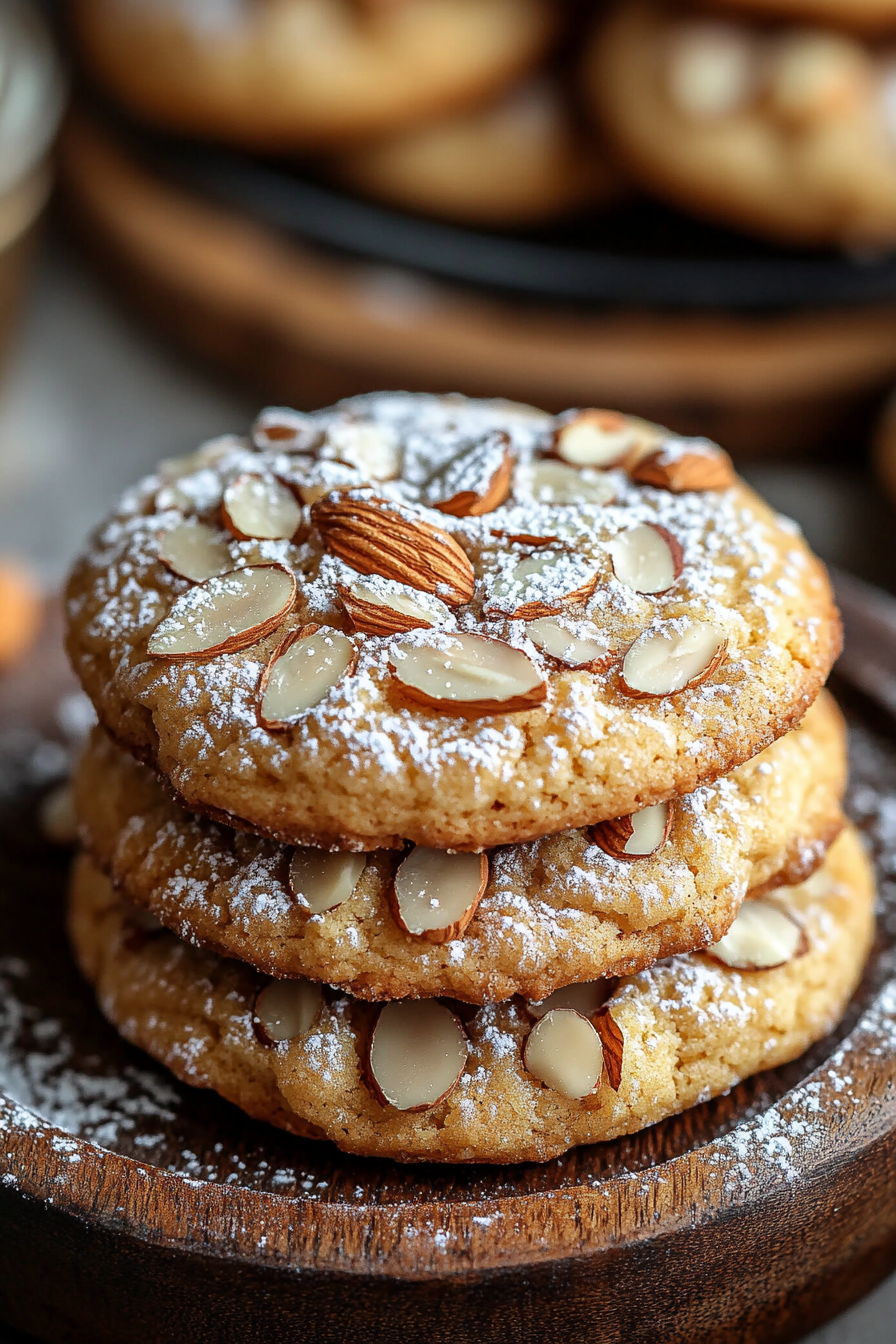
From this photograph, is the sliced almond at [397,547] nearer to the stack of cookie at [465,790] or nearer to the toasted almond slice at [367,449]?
the stack of cookie at [465,790]

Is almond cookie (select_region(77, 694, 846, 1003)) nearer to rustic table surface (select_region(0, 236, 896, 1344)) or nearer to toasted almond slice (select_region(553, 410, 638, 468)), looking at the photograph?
toasted almond slice (select_region(553, 410, 638, 468))

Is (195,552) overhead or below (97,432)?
overhead

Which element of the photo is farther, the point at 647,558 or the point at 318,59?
the point at 318,59

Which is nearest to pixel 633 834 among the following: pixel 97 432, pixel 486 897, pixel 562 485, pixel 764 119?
pixel 486 897

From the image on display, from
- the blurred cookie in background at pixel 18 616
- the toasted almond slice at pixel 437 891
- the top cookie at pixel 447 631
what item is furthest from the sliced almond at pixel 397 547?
the blurred cookie in background at pixel 18 616

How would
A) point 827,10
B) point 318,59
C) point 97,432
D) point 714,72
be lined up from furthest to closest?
1. point 97,432
2. point 318,59
3. point 714,72
4. point 827,10

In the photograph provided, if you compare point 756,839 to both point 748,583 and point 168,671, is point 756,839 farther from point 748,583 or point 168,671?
point 168,671

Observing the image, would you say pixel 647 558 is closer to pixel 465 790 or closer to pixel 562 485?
pixel 562 485

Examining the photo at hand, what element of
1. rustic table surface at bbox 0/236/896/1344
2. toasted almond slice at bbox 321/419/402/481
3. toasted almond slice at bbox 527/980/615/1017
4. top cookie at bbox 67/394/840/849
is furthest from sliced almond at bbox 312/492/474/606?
rustic table surface at bbox 0/236/896/1344
